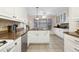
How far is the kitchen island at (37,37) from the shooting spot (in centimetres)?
322

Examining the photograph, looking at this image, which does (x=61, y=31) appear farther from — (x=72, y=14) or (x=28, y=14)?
(x=28, y=14)

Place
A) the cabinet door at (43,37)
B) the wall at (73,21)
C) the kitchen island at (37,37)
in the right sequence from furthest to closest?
the cabinet door at (43,37), the kitchen island at (37,37), the wall at (73,21)

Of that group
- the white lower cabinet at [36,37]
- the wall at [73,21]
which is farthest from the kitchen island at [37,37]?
the wall at [73,21]

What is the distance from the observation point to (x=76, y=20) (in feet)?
8.64

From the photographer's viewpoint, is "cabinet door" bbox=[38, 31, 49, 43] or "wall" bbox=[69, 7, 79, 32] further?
Answer: "cabinet door" bbox=[38, 31, 49, 43]

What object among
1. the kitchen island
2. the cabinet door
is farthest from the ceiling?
the cabinet door

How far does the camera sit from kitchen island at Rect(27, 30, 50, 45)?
3.22 metres

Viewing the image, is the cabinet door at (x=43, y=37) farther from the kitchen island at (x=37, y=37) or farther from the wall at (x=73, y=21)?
the wall at (x=73, y=21)

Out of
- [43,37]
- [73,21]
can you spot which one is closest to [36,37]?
[43,37]

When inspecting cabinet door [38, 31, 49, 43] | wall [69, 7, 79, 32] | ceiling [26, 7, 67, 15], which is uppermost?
ceiling [26, 7, 67, 15]

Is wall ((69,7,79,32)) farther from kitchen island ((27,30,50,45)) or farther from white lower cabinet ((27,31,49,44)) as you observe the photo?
white lower cabinet ((27,31,49,44))

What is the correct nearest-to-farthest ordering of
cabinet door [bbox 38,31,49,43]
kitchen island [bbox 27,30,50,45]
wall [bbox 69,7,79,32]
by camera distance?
wall [bbox 69,7,79,32] → kitchen island [bbox 27,30,50,45] → cabinet door [bbox 38,31,49,43]
